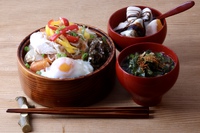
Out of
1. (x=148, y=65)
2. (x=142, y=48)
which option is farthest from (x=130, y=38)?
(x=148, y=65)

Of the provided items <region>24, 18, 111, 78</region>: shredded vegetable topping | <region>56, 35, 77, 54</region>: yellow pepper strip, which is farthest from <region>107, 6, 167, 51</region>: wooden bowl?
<region>56, 35, 77, 54</region>: yellow pepper strip

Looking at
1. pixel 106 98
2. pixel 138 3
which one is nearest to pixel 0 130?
pixel 106 98

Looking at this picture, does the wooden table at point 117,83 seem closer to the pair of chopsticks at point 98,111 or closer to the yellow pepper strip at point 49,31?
the pair of chopsticks at point 98,111

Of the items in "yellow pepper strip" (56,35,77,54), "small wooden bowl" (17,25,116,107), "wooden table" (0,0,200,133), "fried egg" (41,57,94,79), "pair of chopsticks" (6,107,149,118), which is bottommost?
"wooden table" (0,0,200,133)

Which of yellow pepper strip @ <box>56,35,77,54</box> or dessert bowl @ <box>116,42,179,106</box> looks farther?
yellow pepper strip @ <box>56,35,77,54</box>

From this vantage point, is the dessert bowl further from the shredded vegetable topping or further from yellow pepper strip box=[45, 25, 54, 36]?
yellow pepper strip box=[45, 25, 54, 36]

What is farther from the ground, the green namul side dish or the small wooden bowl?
the green namul side dish

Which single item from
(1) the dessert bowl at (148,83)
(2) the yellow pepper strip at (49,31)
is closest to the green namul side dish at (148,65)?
(1) the dessert bowl at (148,83)
